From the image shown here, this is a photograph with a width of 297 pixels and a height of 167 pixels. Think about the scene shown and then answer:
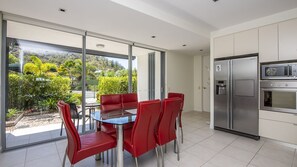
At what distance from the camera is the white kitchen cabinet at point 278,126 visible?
258 cm

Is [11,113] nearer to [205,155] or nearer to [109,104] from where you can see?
[109,104]

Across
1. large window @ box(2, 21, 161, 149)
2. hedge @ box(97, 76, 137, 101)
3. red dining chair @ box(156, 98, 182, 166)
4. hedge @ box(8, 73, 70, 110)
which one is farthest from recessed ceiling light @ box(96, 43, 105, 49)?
→ red dining chair @ box(156, 98, 182, 166)

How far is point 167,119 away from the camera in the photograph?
2.04 m

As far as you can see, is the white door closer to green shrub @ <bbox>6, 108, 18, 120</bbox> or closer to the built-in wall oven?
the built-in wall oven

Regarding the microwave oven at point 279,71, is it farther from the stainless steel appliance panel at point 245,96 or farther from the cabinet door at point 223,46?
the cabinet door at point 223,46

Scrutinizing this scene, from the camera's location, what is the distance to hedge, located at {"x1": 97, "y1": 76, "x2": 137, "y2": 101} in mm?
3819

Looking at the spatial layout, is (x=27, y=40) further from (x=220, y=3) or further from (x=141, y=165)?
(x=220, y=3)

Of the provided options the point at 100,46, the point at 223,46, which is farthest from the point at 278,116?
the point at 100,46

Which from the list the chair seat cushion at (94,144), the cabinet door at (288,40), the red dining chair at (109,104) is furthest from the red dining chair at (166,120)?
the cabinet door at (288,40)

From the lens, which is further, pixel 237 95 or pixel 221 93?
pixel 221 93

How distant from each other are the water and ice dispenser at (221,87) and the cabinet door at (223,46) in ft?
2.18

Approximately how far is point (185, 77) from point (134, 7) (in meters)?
3.96

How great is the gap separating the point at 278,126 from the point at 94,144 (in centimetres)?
331

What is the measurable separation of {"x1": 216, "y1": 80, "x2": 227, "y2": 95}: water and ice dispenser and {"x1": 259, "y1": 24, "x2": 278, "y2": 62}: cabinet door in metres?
0.87
